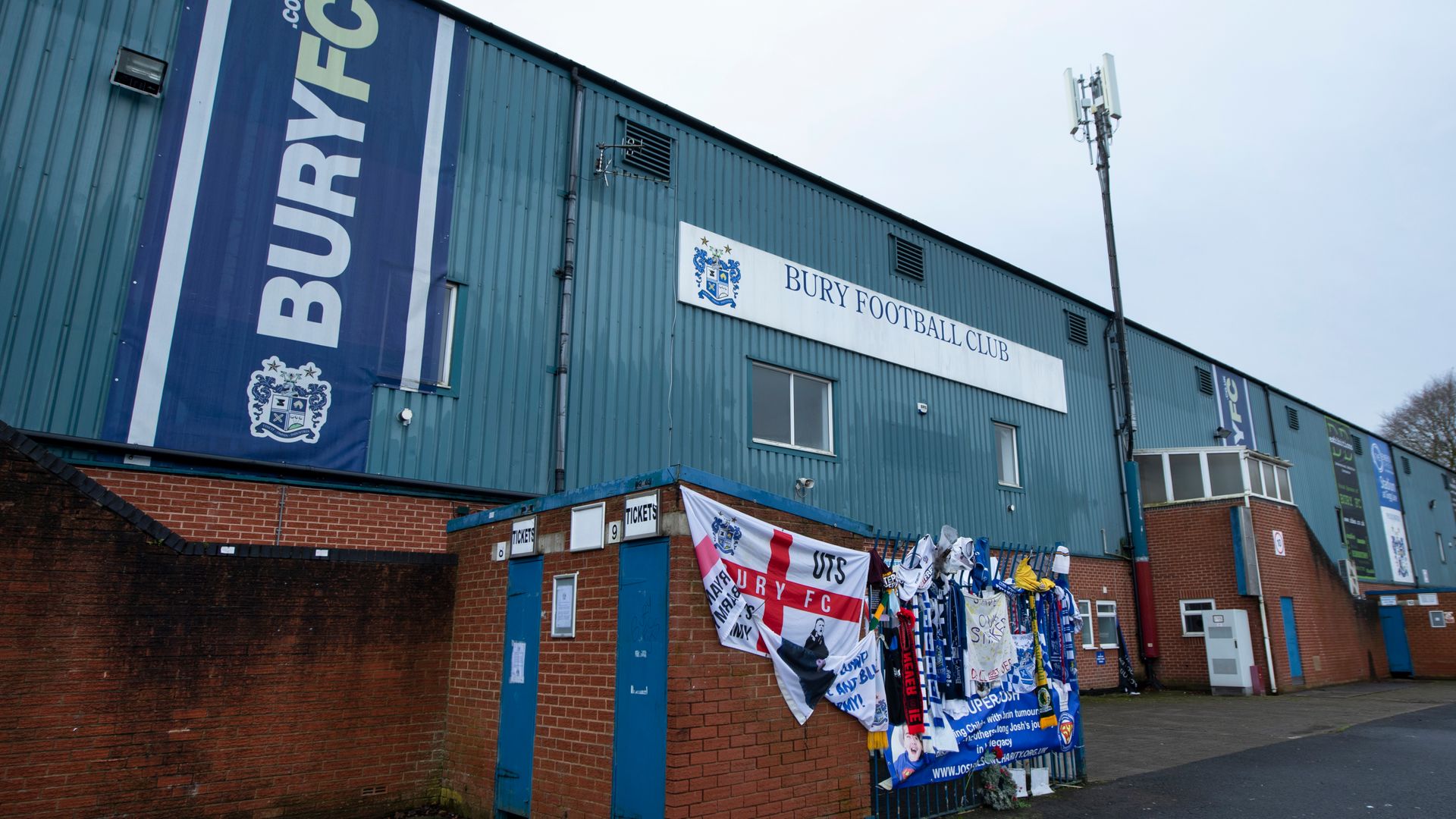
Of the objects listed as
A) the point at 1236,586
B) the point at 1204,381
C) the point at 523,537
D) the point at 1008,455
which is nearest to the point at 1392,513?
the point at 1204,381

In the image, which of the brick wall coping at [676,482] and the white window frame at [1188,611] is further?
the white window frame at [1188,611]

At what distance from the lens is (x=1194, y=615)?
20.2m

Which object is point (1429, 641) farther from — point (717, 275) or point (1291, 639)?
point (717, 275)

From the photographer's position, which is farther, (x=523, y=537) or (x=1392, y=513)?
(x=1392, y=513)

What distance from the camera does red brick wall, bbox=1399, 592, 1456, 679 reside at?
2394cm

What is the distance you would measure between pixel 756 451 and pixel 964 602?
5277 mm

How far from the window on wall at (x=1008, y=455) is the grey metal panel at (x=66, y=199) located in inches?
585

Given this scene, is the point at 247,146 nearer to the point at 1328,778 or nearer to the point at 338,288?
the point at 338,288

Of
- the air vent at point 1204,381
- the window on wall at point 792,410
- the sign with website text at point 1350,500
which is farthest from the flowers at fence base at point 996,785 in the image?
the sign with website text at point 1350,500

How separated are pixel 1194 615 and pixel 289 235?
64.1 ft

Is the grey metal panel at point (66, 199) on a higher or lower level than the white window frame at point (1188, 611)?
higher

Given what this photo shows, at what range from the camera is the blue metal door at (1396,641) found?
969 inches

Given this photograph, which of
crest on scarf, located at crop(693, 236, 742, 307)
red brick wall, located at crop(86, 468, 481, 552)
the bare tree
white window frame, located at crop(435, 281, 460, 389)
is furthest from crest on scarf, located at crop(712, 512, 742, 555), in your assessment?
the bare tree

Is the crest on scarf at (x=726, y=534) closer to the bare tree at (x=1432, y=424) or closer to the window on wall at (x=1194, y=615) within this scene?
the window on wall at (x=1194, y=615)
